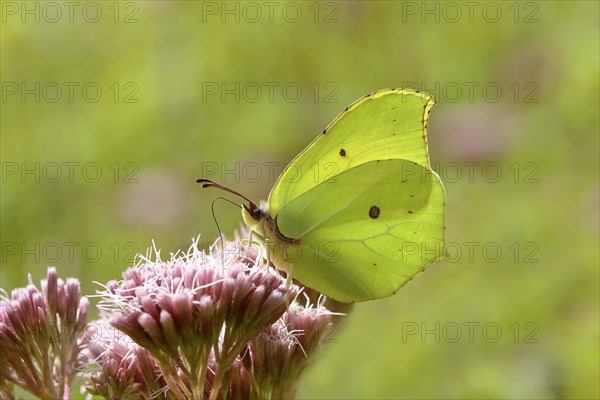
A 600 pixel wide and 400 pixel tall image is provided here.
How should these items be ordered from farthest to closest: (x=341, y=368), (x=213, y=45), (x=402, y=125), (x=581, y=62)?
(x=213, y=45), (x=581, y=62), (x=341, y=368), (x=402, y=125)

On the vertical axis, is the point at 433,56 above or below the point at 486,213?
above

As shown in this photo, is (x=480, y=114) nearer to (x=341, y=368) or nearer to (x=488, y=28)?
(x=488, y=28)

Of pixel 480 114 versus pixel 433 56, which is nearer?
pixel 480 114

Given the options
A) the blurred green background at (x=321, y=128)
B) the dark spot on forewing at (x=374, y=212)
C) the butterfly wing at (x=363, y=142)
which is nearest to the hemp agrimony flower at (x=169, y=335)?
the butterfly wing at (x=363, y=142)

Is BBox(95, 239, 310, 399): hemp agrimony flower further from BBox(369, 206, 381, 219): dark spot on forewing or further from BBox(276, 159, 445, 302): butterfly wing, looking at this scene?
BBox(369, 206, 381, 219): dark spot on forewing

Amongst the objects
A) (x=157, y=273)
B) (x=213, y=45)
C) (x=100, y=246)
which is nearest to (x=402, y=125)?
(x=157, y=273)

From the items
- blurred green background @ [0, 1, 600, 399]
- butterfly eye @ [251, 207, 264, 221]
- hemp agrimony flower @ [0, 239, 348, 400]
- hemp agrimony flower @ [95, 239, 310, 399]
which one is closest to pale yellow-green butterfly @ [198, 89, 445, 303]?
butterfly eye @ [251, 207, 264, 221]
